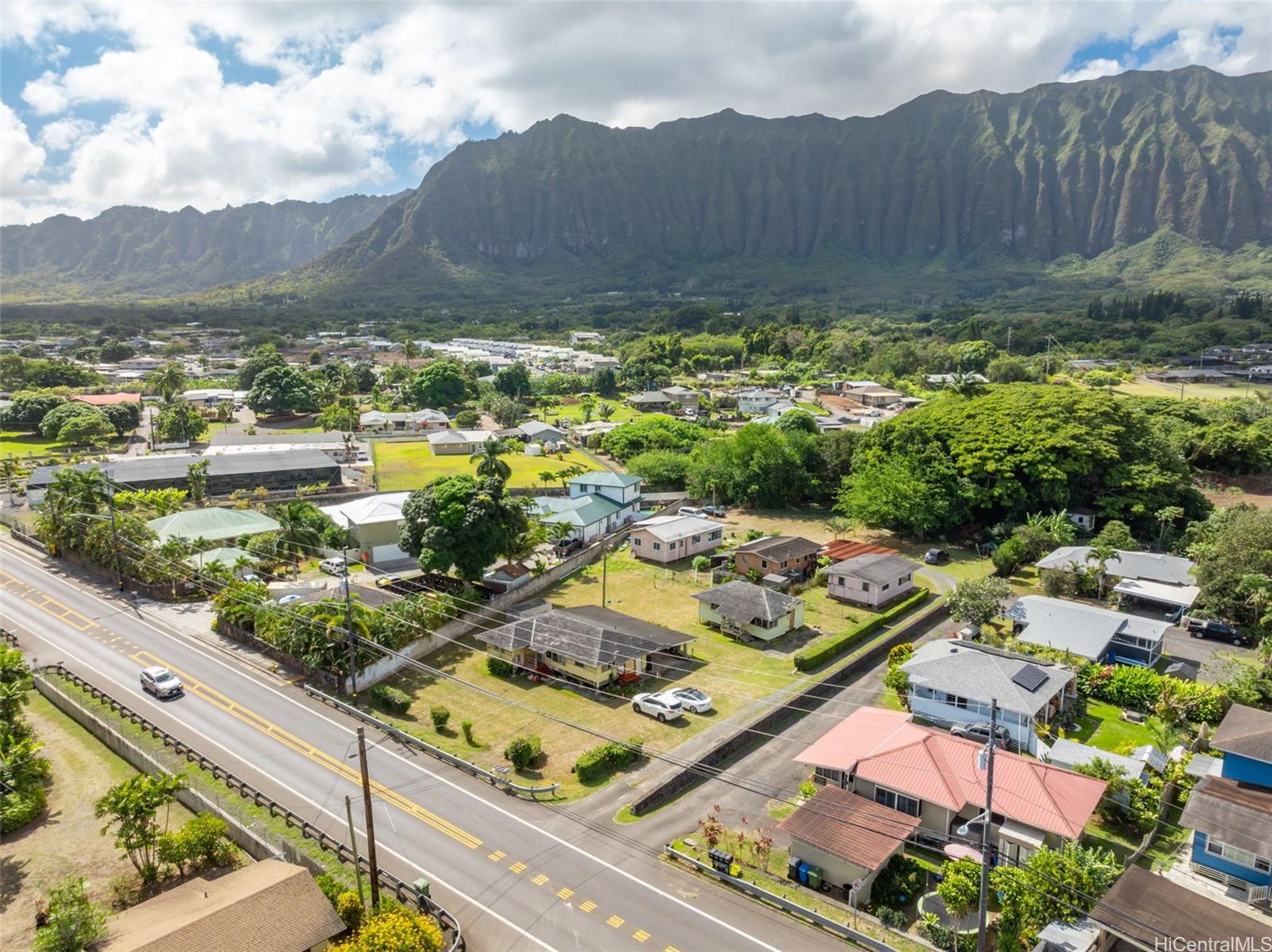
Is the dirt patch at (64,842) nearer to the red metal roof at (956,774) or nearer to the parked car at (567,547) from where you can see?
the red metal roof at (956,774)

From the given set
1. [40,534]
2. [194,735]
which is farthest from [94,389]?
[194,735]

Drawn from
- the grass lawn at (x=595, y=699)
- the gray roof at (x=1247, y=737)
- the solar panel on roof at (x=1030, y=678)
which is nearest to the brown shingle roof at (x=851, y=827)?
the grass lawn at (x=595, y=699)

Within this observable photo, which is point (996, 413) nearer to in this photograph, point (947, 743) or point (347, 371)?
point (947, 743)

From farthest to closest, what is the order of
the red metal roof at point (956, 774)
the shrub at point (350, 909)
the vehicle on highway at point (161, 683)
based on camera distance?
the vehicle on highway at point (161, 683)
the red metal roof at point (956, 774)
the shrub at point (350, 909)

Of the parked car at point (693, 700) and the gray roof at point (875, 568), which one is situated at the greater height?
the gray roof at point (875, 568)

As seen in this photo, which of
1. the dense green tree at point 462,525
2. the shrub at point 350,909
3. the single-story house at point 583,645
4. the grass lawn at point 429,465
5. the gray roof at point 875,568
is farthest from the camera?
the grass lawn at point 429,465

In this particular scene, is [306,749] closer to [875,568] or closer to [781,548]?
[781,548]

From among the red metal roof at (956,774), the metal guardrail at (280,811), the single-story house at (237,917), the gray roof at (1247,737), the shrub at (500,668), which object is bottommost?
the shrub at (500,668)
